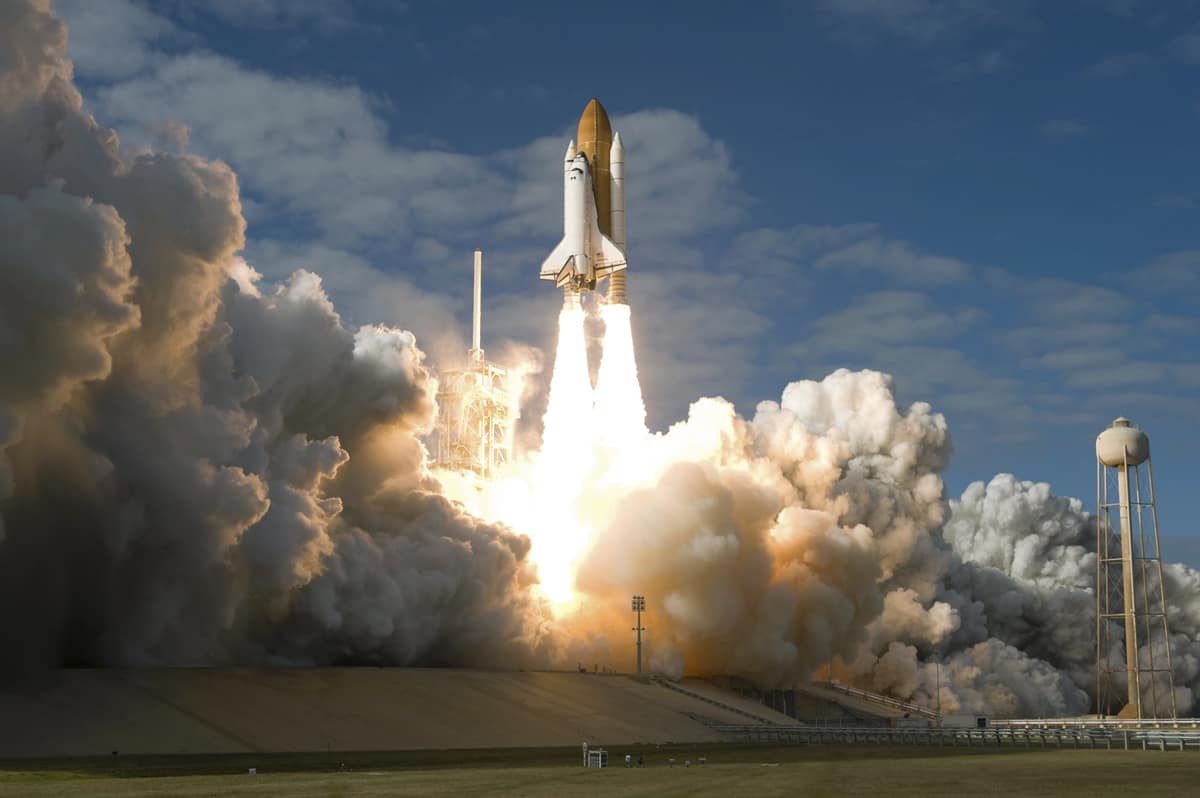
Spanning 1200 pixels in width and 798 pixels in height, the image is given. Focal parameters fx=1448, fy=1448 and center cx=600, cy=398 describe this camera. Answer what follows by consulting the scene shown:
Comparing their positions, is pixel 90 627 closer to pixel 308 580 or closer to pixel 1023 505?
pixel 308 580

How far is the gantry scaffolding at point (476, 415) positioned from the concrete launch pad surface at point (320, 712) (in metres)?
23.5

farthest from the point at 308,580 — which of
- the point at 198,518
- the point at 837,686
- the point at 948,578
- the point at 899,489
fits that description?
the point at 948,578

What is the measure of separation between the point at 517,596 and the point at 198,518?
2855 cm

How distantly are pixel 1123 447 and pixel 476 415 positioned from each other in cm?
4303

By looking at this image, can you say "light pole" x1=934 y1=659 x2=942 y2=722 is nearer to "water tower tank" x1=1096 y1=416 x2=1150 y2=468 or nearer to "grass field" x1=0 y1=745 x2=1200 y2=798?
"water tower tank" x1=1096 y1=416 x2=1150 y2=468

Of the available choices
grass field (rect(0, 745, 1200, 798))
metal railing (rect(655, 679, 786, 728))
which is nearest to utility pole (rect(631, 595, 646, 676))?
metal railing (rect(655, 679, 786, 728))

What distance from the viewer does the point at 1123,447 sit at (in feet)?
310

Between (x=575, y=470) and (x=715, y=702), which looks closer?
(x=715, y=702)

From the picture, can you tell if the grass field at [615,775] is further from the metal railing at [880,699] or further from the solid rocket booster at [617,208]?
the metal railing at [880,699]

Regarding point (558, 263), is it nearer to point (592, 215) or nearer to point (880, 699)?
point (592, 215)

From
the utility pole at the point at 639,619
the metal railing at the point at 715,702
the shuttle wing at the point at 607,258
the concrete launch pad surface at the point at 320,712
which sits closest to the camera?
the concrete launch pad surface at the point at 320,712

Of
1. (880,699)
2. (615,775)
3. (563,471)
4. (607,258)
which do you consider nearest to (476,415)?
(563,471)

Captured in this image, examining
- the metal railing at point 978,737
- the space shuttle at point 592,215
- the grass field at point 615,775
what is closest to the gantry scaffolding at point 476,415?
the space shuttle at point 592,215

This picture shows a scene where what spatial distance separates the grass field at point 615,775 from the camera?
35219mm
